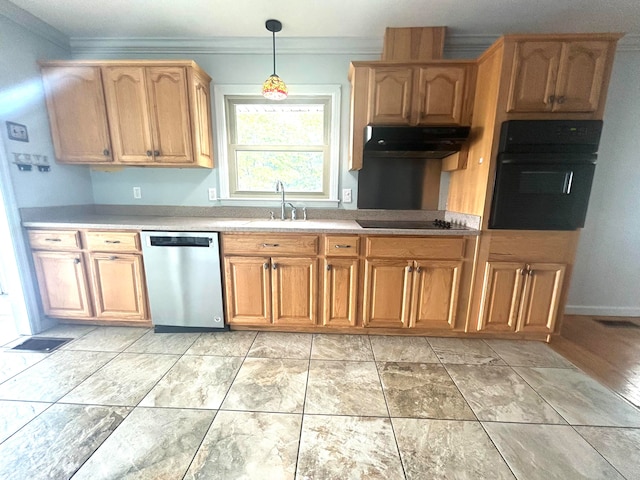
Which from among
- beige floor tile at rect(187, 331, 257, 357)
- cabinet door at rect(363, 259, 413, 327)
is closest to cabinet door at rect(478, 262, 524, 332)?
cabinet door at rect(363, 259, 413, 327)

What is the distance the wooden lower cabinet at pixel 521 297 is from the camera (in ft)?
6.52

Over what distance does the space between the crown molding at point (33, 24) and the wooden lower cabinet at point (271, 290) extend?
7.88 ft

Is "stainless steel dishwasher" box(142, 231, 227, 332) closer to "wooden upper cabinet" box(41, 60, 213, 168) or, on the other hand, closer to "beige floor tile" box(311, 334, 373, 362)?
"wooden upper cabinet" box(41, 60, 213, 168)

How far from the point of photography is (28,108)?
6.81 ft

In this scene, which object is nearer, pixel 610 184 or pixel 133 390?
pixel 133 390

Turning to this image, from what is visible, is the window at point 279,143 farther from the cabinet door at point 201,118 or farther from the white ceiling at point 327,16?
the white ceiling at point 327,16

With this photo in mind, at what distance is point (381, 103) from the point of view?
2059 mm

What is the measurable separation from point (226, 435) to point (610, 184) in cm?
369

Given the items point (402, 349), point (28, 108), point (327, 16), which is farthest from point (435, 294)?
point (28, 108)

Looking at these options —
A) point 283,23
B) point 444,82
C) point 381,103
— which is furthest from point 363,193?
point 283,23

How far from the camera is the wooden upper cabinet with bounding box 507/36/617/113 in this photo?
67.5 inches

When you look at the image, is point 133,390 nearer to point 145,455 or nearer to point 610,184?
point 145,455

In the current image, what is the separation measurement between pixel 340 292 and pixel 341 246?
385 millimetres

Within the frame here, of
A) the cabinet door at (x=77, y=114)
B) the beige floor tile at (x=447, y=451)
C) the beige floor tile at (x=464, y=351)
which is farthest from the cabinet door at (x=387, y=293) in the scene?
the cabinet door at (x=77, y=114)
